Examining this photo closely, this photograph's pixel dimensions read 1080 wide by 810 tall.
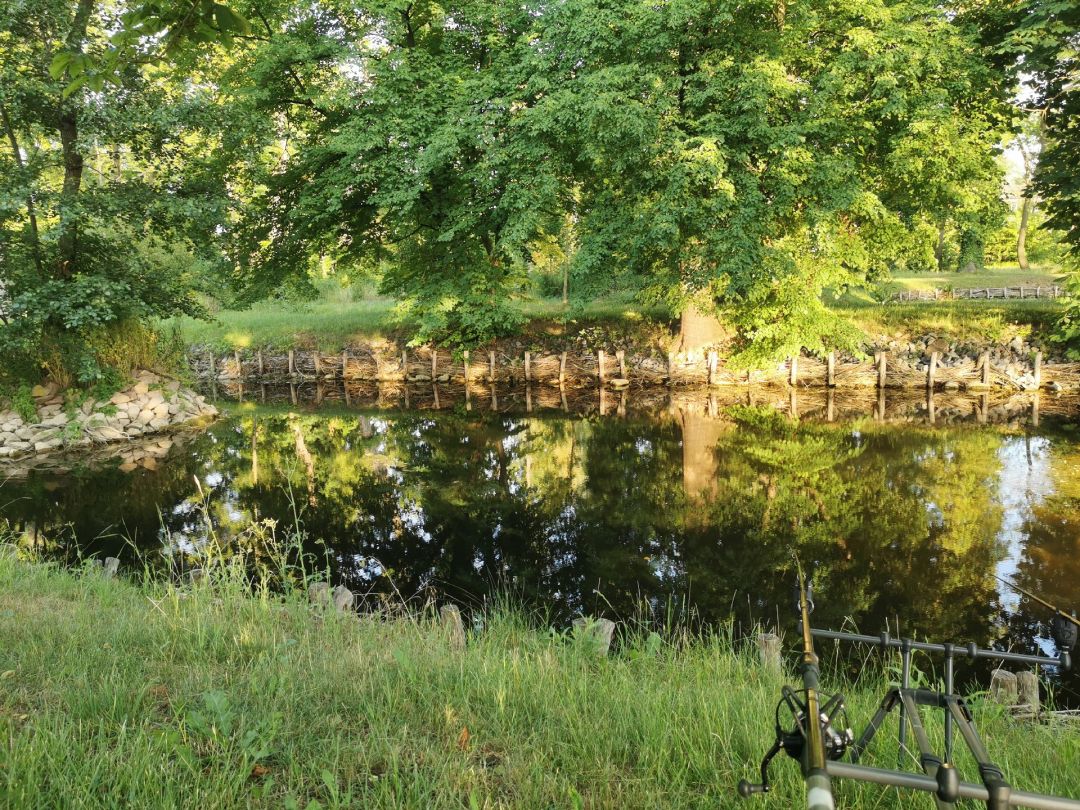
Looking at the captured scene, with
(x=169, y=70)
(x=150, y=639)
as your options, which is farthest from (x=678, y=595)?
(x=169, y=70)

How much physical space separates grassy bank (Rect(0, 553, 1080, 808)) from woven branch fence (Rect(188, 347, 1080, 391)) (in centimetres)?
1843

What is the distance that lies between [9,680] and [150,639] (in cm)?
81

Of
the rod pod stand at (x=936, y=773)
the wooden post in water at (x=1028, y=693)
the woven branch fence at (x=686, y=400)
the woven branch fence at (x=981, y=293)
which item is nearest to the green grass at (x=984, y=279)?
the woven branch fence at (x=981, y=293)

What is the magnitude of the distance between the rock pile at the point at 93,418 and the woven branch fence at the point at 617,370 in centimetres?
944

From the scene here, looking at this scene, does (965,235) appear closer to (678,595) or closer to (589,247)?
(589,247)

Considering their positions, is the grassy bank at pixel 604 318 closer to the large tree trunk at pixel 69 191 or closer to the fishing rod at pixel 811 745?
the large tree trunk at pixel 69 191

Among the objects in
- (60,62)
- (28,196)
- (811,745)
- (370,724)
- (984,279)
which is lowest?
(370,724)

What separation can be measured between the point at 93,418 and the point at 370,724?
1703 centimetres

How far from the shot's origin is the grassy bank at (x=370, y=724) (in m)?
2.91

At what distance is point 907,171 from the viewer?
1661 cm

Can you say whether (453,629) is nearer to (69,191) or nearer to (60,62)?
(60,62)

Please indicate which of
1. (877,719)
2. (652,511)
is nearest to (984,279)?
(652,511)

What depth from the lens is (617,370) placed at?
2502 centimetres

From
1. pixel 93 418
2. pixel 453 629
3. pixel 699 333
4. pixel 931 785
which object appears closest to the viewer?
pixel 931 785
